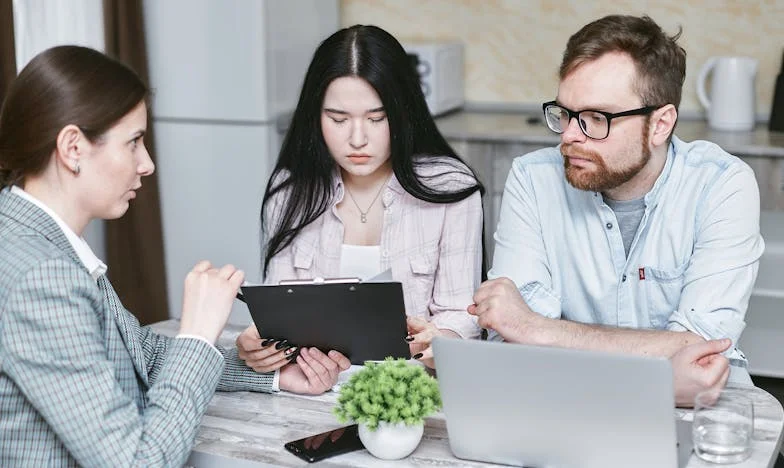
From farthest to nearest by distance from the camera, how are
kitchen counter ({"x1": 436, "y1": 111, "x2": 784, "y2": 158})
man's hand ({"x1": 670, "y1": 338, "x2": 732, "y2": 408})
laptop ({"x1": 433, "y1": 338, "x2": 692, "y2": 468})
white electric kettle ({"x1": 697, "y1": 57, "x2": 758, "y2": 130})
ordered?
white electric kettle ({"x1": 697, "y1": 57, "x2": 758, "y2": 130}) → kitchen counter ({"x1": 436, "y1": 111, "x2": 784, "y2": 158}) → man's hand ({"x1": 670, "y1": 338, "x2": 732, "y2": 408}) → laptop ({"x1": 433, "y1": 338, "x2": 692, "y2": 468})

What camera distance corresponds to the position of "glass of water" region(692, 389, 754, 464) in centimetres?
154

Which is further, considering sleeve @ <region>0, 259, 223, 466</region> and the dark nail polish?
the dark nail polish

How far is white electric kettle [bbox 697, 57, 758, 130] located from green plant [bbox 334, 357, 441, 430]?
265 cm

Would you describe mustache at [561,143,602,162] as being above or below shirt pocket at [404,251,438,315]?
above

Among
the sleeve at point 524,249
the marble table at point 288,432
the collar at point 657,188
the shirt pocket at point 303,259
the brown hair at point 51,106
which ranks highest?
the brown hair at point 51,106

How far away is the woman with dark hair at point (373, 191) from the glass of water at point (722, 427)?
76cm

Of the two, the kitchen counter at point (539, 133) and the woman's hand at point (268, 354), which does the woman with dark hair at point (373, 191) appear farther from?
the kitchen counter at point (539, 133)

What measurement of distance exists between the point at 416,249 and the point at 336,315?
67 cm

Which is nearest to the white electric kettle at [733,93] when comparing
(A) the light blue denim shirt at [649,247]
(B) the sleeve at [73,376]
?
(A) the light blue denim shirt at [649,247]

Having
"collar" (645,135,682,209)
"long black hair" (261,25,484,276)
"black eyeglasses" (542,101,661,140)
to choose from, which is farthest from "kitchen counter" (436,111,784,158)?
"black eyeglasses" (542,101,661,140)

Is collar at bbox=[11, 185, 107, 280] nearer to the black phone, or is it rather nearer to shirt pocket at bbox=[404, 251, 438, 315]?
the black phone

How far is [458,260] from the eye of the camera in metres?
2.39

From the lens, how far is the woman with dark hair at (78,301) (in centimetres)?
145

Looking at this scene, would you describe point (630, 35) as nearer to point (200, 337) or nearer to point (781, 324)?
point (200, 337)
